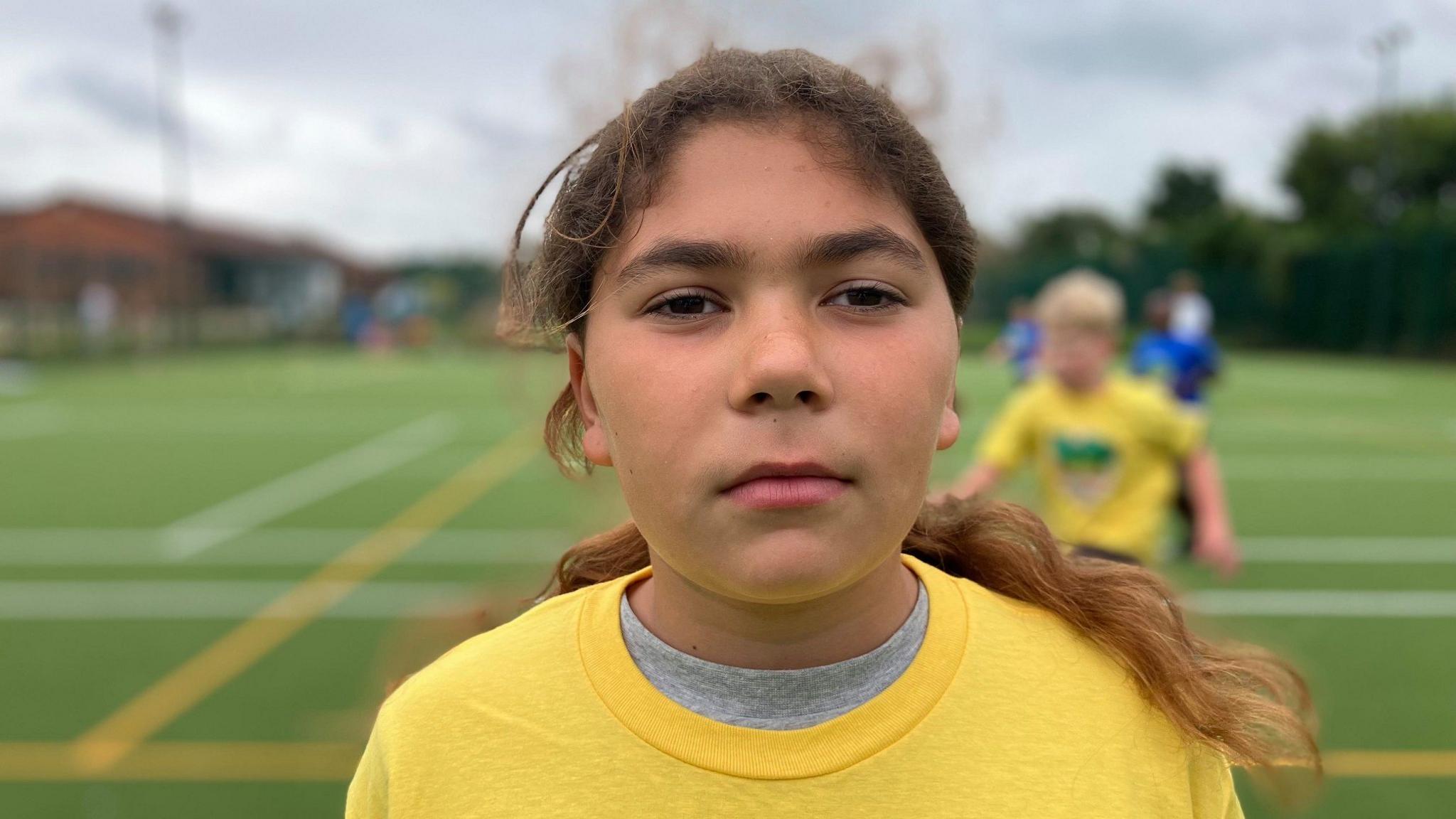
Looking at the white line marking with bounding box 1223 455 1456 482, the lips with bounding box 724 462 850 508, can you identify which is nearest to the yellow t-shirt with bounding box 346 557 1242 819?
the lips with bounding box 724 462 850 508

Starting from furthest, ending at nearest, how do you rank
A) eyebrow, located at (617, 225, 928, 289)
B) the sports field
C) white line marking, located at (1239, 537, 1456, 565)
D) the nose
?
white line marking, located at (1239, 537, 1456, 565) < the sports field < eyebrow, located at (617, 225, 928, 289) < the nose

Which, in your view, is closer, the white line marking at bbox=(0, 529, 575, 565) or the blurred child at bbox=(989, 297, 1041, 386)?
the white line marking at bbox=(0, 529, 575, 565)

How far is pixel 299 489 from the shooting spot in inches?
466

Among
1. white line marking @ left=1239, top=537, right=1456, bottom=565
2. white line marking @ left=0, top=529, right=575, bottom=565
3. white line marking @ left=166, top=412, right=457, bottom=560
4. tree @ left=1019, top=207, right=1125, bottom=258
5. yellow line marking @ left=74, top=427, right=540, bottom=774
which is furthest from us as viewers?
tree @ left=1019, top=207, right=1125, bottom=258

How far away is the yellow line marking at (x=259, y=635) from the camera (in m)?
4.96

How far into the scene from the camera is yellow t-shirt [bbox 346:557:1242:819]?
1.32m

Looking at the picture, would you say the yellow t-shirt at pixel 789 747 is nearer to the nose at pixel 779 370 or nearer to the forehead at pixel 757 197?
the nose at pixel 779 370

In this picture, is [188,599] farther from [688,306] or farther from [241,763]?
[688,306]

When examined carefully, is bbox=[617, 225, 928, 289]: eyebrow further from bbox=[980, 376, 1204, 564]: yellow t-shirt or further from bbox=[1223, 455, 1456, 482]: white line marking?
bbox=[1223, 455, 1456, 482]: white line marking

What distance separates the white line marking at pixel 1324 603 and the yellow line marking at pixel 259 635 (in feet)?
13.6

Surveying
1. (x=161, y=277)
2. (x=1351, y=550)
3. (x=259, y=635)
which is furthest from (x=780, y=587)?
(x=161, y=277)

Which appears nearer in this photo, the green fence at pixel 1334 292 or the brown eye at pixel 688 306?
the brown eye at pixel 688 306

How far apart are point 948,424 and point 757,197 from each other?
1.30 feet

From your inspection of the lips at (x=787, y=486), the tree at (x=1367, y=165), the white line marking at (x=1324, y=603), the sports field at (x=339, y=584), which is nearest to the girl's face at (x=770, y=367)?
the lips at (x=787, y=486)
